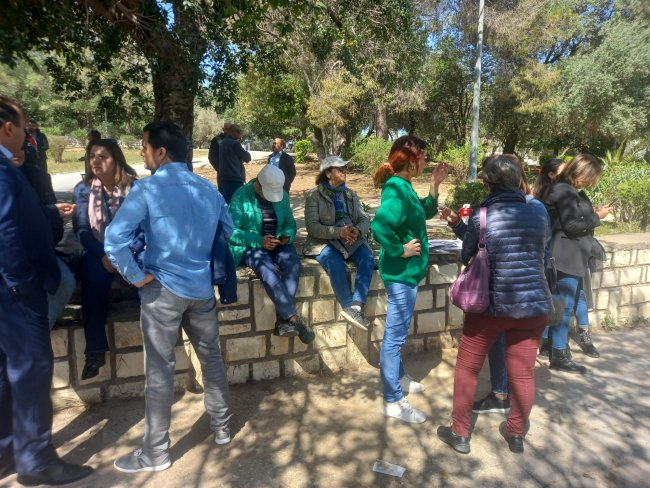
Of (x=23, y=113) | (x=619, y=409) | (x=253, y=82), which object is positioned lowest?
(x=619, y=409)

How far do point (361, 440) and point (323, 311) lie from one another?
111cm

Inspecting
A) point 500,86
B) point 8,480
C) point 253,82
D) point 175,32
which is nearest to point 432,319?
point 8,480

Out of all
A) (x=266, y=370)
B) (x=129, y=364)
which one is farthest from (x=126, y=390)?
(x=266, y=370)

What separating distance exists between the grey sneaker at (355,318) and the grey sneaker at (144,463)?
5.12 ft

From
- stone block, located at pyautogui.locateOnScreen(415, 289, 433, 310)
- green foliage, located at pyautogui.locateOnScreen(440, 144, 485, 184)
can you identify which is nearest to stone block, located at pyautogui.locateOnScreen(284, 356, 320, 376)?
stone block, located at pyautogui.locateOnScreen(415, 289, 433, 310)

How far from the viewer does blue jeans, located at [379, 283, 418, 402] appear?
10.4 ft

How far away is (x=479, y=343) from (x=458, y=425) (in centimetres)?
51

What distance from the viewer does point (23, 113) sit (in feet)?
8.61

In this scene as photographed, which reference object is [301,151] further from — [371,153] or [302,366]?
[302,366]

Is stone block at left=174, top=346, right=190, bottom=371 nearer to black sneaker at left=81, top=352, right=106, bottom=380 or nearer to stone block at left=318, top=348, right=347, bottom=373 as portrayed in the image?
black sneaker at left=81, top=352, right=106, bottom=380

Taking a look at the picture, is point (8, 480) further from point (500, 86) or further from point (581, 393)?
point (500, 86)

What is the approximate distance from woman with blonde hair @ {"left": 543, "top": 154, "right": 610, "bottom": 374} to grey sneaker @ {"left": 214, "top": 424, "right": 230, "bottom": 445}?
268cm

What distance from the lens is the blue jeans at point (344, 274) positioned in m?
3.77

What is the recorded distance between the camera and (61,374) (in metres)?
3.23
